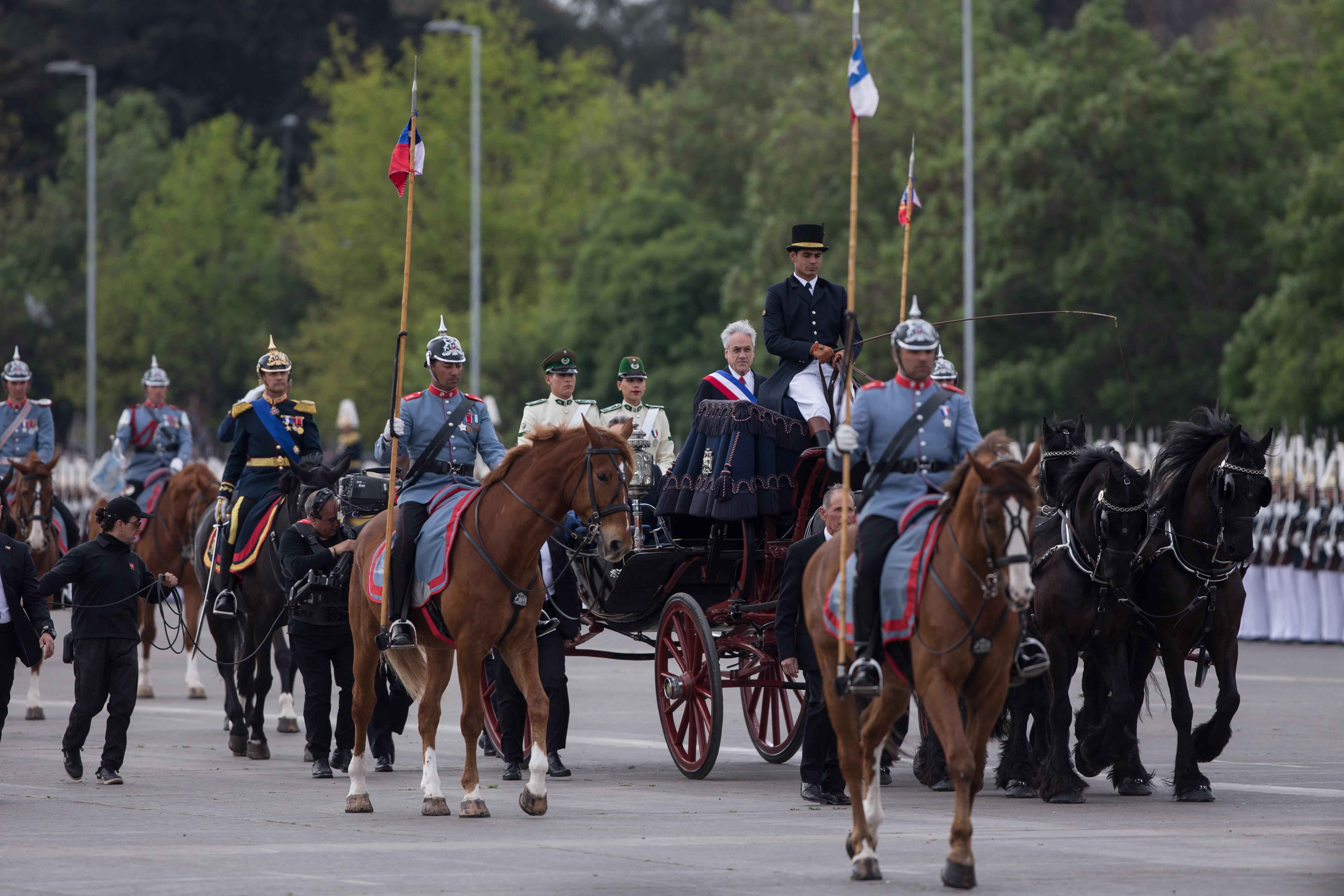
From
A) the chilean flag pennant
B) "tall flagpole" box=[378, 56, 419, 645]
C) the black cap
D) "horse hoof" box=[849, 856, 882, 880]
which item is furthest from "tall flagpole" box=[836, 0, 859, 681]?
the black cap

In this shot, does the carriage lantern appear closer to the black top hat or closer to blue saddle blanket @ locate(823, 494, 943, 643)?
the black top hat

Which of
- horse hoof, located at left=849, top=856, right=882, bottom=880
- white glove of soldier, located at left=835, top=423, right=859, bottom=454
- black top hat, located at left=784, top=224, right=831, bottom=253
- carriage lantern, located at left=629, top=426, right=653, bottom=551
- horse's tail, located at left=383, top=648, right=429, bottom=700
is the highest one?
black top hat, located at left=784, top=224, right=831, bottom=253

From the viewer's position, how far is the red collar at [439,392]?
1374 centimetres

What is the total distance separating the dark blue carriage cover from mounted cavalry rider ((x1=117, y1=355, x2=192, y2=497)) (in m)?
8.87

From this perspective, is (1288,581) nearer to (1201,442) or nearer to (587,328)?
(1201,442)

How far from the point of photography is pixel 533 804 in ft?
40.1

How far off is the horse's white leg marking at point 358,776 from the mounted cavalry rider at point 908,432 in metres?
3.38

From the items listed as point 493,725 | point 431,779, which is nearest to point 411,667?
point 431,779

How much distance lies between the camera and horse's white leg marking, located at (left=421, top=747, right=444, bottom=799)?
1223cm

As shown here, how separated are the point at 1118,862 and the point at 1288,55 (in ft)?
137

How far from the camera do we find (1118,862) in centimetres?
1026

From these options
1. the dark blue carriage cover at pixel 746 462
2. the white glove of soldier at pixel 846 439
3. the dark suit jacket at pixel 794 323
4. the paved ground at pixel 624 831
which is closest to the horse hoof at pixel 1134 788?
the paved ground at pixel 624 831

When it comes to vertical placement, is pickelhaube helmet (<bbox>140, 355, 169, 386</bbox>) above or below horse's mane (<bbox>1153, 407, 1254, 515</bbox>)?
above

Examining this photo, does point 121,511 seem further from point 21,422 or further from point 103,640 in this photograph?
point 21,422
